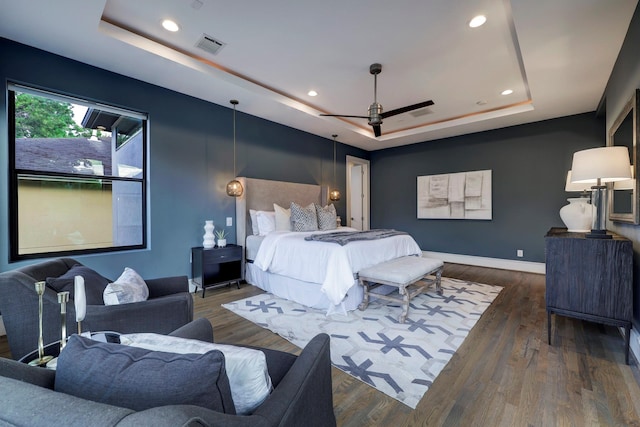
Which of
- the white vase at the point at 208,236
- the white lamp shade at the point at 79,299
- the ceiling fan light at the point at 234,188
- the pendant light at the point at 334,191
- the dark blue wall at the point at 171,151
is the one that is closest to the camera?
the white lamp shade at the point at 79,299

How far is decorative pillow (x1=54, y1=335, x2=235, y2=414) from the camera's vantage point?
1.99ft

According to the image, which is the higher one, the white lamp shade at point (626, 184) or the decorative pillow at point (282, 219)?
the white lamp shade at point (626, 184)

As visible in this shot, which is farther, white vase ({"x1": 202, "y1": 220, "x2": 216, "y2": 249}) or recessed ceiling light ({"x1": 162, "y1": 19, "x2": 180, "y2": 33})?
white vase ({"x1": 202, "y1": 220, "x2": 216, "y2": 249})

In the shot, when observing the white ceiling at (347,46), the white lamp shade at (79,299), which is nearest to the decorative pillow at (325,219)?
the white ceiling at (347,46)

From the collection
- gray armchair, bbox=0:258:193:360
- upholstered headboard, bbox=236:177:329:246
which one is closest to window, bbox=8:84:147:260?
upholstered headboard, bbox=236:177:329:246

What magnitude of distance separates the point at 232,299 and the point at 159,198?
65.5 inches

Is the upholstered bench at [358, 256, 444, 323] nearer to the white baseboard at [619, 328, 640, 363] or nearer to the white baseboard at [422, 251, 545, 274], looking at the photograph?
the white baseboard at [619, 328, 640, 363]

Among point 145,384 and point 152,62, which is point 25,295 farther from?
point 152,62

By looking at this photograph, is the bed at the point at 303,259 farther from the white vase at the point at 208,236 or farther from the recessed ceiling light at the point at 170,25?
the recessed ceiling light at the point at 170,25

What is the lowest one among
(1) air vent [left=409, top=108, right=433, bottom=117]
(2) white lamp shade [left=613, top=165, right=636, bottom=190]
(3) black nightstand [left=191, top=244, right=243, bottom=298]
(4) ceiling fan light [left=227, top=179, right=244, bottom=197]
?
(3) black nightstand [left=191, top=244, right=243, bottom=298]

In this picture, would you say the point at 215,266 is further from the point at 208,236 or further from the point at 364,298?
the point at 364,298

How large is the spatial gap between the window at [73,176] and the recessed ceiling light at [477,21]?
3886 mm

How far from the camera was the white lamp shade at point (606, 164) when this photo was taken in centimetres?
206

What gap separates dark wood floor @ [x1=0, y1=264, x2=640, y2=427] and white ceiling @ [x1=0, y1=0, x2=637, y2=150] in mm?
2722
